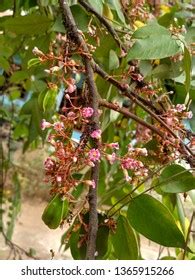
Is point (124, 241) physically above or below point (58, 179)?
below

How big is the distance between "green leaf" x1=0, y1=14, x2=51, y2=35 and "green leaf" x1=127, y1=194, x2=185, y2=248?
1.13ft

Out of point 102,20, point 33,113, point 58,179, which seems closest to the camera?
point 58,179

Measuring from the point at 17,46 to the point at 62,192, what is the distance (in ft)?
2.35

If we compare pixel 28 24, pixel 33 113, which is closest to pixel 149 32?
pixel 28 24

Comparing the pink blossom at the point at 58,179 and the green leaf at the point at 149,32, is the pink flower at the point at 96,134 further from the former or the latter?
the green leaf at the point at 149,32

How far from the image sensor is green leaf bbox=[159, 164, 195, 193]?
536 millimetres

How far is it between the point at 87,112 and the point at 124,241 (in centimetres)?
20

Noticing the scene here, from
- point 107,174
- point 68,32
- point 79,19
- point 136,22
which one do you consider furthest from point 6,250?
point 68,32

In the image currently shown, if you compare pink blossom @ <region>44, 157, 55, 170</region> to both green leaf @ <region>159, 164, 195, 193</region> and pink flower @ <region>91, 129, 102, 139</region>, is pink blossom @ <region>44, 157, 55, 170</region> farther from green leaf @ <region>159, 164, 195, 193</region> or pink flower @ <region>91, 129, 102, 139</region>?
green leaf @ <region>159, 164, 195, 193</region>

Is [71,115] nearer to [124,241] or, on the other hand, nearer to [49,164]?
[49,164]

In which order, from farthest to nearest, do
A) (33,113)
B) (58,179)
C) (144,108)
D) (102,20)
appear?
(33,113) < (102,20) < (144,108) < (58,179)

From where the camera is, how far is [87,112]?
439 millimetres

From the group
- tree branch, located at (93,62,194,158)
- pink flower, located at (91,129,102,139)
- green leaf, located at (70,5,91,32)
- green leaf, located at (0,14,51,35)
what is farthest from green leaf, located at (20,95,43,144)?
pink flower, located at (91,129,102,139)
